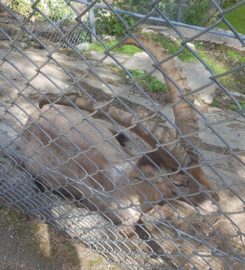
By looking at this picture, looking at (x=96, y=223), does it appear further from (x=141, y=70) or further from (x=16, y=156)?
(x=141, y=70)

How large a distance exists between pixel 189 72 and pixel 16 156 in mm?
4042

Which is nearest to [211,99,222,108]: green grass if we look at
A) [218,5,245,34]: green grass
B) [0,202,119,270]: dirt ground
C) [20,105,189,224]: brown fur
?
[20,105,189,224]: brown fur

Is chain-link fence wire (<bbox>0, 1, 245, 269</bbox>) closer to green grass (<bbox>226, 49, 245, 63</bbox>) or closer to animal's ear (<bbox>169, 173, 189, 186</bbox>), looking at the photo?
animal's ear (<bbox>169, 173, 189, 186</bbox>)

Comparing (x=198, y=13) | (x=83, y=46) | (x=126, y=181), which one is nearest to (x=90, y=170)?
(x=126, y=181)

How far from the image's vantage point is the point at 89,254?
2.43m

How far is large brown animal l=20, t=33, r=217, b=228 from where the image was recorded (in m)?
1.93

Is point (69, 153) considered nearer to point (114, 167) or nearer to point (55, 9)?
point (114, 167)

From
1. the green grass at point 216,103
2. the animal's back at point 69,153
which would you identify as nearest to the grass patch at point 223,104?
the green grass at point 216,103

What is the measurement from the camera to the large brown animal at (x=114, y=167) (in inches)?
76.0

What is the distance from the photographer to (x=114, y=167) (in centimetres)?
182

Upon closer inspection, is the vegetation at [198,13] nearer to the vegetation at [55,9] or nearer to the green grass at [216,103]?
the vegetation at [55,9]

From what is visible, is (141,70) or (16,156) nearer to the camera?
(16,156)

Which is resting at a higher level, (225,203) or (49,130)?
(49,130)

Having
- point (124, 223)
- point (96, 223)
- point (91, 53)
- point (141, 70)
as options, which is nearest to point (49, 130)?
point (96, 223)
